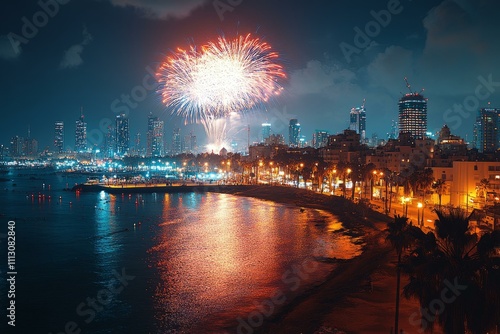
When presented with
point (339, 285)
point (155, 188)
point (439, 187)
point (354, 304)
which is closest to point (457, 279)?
point (354, 304)

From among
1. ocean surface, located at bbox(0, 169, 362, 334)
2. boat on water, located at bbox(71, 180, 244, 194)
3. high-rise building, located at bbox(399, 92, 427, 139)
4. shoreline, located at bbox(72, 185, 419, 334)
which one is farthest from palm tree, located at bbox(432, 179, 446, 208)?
high-rise building, located at bbox(399, 92, 427, 139)

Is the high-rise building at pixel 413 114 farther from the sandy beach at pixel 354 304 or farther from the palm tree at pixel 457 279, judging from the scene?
the palm tree at pixel 457 279

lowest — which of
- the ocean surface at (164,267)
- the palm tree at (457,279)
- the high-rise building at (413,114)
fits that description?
the ocean surface at (164,267)

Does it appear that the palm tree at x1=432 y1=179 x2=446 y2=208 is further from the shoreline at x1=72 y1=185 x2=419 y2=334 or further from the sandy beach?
the sandy beach

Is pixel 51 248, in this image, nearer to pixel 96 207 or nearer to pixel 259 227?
pixel 259 227

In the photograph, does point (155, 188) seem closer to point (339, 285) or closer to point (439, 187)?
point (439, 187)

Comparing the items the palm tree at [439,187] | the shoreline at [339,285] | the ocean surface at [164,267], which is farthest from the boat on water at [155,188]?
the palm tree at [439,187]
